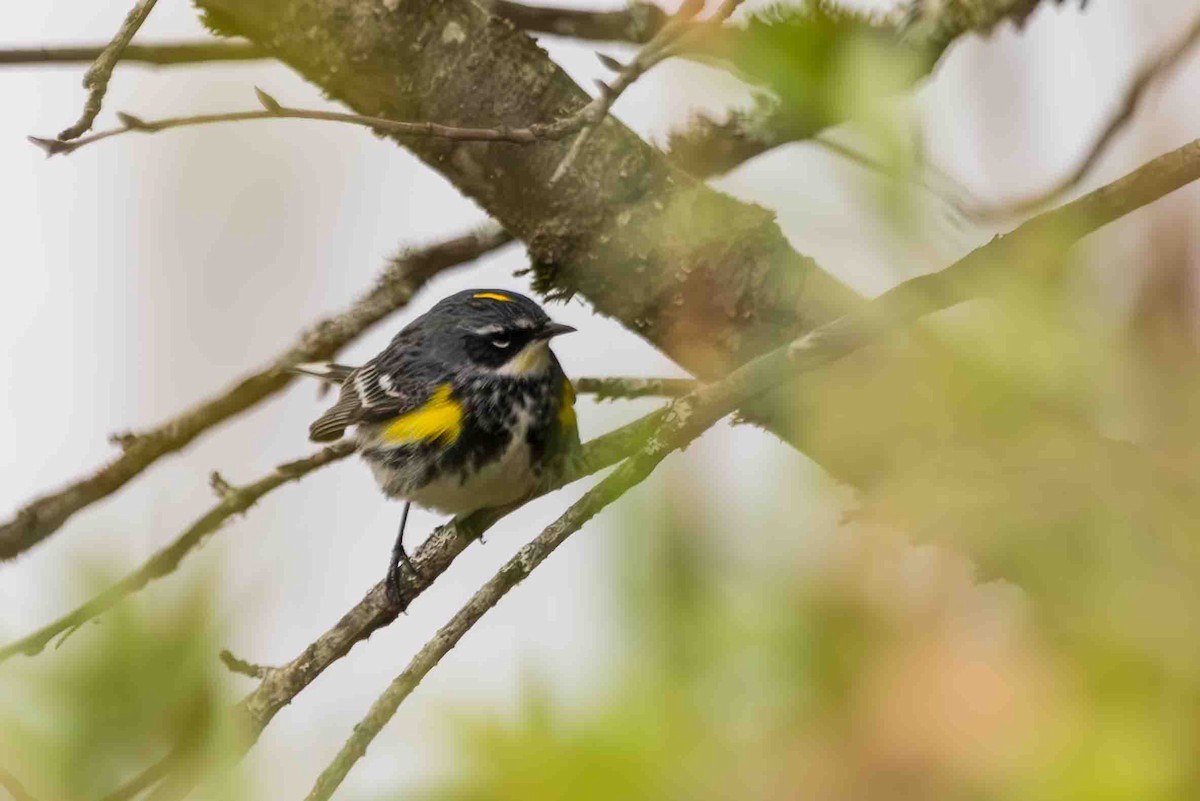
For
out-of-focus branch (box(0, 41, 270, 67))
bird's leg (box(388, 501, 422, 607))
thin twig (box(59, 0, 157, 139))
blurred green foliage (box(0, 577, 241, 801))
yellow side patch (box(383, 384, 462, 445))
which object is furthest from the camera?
yellow side patch (box(383, 384, 462, 445))

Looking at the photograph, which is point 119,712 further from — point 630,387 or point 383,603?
point 630,387

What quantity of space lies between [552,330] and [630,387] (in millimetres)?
757

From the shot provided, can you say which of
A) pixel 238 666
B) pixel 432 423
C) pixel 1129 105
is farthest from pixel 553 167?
pixel 238 666

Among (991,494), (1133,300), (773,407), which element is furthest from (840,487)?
(773,407)

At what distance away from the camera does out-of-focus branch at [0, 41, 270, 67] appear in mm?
1903

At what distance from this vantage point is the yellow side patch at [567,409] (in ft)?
8.32

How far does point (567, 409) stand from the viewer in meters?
2.59

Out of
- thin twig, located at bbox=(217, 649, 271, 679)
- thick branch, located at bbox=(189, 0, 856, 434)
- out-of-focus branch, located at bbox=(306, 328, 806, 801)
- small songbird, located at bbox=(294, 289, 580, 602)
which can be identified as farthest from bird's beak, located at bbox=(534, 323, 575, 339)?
→ thin twig, located at bbox=(217, 649, 271, 679)

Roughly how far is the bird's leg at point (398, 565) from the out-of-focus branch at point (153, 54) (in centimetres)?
75

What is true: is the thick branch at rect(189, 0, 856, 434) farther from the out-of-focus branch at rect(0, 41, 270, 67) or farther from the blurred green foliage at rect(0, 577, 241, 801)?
the blurred green foliage at rect(0, 577, 241, 801)

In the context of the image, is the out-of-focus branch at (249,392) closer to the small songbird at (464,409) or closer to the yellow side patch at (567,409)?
the small songbird at (464,409)

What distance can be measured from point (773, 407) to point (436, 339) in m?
1.78

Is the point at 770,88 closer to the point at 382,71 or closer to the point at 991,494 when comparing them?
the point at 991,494

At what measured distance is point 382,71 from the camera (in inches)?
69.1
